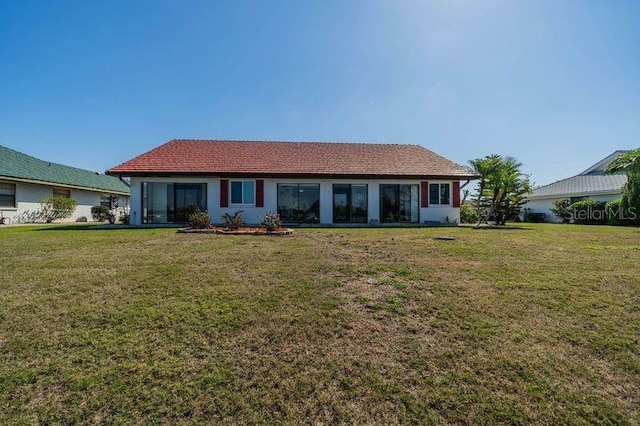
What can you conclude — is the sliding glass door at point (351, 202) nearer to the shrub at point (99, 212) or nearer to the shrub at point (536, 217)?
the shrub at point (536, 217)

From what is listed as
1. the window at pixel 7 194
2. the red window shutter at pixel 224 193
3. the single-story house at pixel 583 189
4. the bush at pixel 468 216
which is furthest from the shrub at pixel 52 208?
the single-story house at pixel 583 189

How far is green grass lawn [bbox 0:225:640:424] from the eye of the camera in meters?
2.63

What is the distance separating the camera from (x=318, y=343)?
11.4ft

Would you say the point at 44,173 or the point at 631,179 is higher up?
the point at 44,173

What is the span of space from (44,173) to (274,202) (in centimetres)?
1873

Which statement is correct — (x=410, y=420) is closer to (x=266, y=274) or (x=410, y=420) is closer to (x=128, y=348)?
(x=128, y=348)

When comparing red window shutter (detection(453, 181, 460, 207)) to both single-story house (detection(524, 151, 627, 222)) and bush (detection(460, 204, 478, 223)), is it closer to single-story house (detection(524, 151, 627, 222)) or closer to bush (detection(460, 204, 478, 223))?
bush (detection(460, 204, 478, 223))

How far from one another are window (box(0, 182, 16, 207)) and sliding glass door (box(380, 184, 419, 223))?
2290cm

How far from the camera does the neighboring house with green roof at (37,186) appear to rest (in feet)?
62.7

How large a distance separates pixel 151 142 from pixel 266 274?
17.0 meters

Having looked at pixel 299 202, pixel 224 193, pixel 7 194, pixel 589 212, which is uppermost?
pixel 7 194

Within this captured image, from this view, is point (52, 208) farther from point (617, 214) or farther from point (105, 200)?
point (617, 214)

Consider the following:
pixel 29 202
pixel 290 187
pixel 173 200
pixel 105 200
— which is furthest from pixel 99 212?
pixel 290 187

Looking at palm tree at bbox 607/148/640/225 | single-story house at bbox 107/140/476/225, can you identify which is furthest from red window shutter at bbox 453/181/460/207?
palm tree at bbox 607/148/640/225
